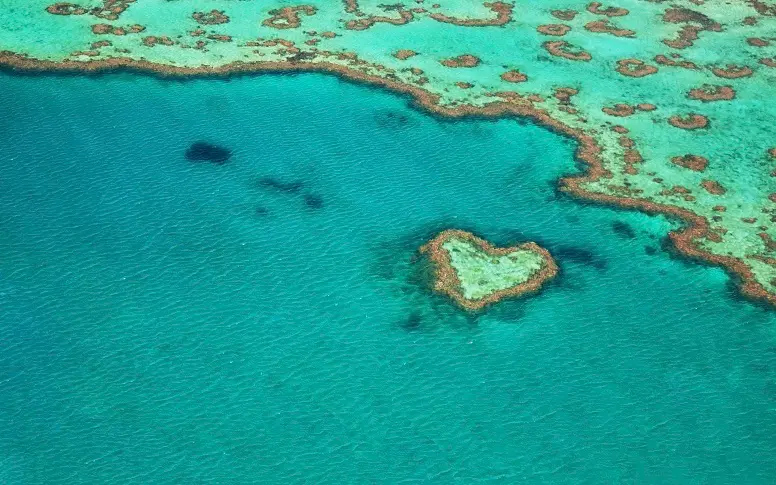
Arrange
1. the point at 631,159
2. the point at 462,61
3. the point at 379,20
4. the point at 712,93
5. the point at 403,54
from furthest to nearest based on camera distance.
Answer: the point at 379,20 < the point at 403,54 < the point at 462,61 < the point at 712,93 < the point at 631,159

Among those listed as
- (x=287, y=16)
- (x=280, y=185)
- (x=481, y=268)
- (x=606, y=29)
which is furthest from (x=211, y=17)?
(x=481, y=268)

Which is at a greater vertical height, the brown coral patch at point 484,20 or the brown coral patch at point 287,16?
the brown coral patch at point 484,20

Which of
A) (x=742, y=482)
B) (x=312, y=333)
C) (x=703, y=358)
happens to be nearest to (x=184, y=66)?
(x=312, y=333)

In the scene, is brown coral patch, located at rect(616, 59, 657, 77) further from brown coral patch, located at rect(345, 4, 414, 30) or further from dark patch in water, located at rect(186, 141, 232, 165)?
dark patch in water, located at rect(186, 141, 232, 165)

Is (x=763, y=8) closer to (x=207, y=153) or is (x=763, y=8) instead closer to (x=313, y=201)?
(x=313, y=201)

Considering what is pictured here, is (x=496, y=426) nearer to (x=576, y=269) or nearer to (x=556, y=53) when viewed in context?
(x=576, y=269)

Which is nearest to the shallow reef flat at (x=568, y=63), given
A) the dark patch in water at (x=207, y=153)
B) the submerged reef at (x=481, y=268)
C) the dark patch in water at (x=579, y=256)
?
the dark patch in water at (x=579, y=256)

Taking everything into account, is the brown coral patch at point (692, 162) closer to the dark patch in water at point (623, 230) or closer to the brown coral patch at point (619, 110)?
the brown coral patch at point (619, 110)
